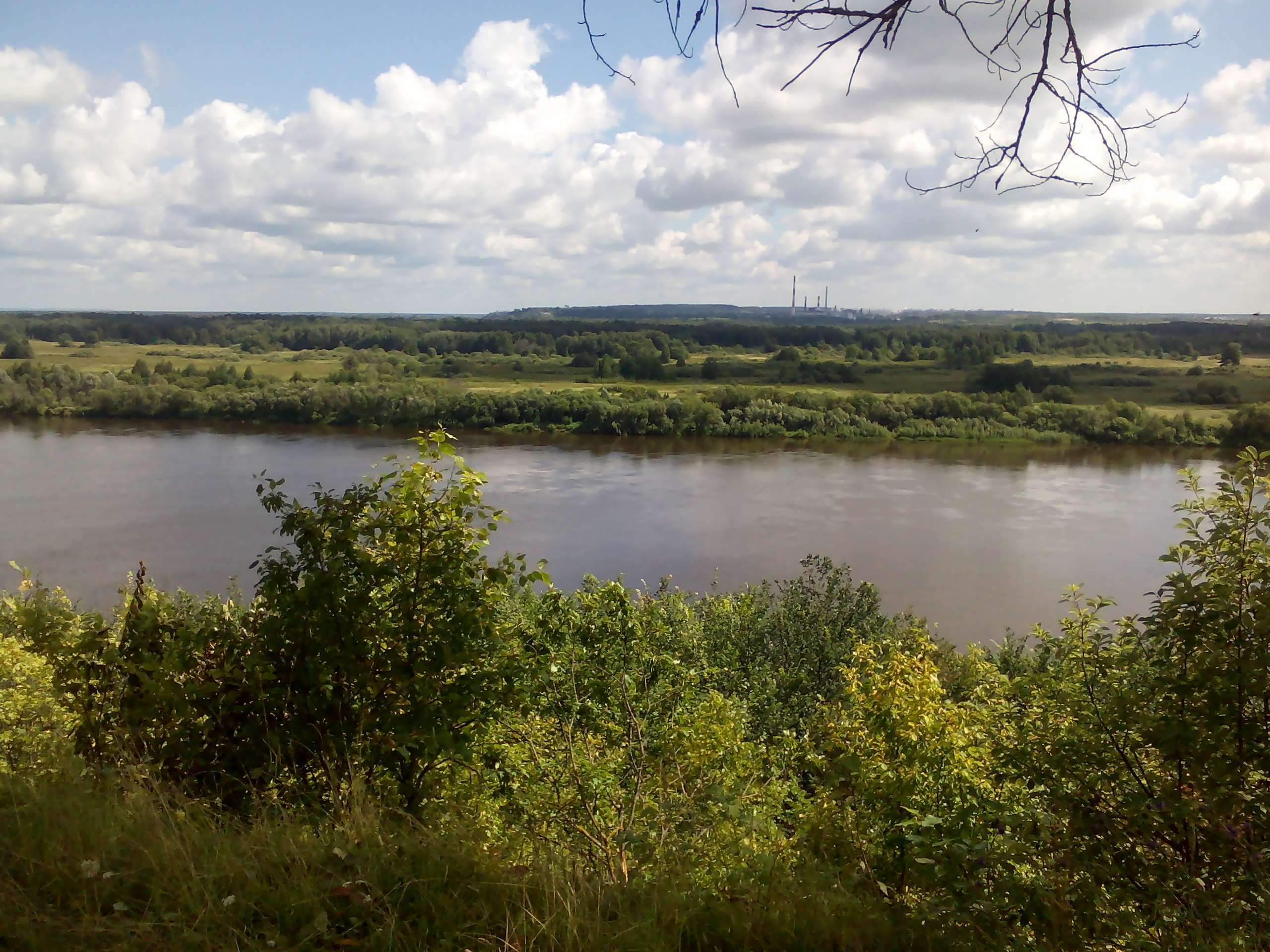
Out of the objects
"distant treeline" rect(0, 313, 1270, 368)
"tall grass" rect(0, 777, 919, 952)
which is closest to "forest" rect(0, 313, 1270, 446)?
"distant treeline" rect(0, 313, 1270, 368)

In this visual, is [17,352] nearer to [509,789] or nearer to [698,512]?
[698,512]

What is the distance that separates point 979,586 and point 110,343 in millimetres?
75947

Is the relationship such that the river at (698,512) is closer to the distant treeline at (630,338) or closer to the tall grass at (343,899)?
the tall grass at (343,899)

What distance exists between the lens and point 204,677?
8.23 ft

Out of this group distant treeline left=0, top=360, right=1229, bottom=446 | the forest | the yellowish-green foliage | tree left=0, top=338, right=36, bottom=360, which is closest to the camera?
the yellowish-green foliage

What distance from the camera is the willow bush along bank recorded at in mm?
1671

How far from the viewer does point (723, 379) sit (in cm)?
5600

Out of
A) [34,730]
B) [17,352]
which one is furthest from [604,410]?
[17,352]

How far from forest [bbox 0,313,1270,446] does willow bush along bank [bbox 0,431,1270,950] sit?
123 ft

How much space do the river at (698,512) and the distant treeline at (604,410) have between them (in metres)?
2.75

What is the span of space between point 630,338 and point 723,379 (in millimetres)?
17939

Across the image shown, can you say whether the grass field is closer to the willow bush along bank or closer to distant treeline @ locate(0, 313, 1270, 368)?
distant treeline @ locate(0, 313, 1270, 368)

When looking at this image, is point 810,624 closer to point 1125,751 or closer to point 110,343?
point 1125,751

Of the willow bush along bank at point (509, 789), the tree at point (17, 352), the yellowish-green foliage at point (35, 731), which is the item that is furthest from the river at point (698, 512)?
the tree at point (17, 352)
